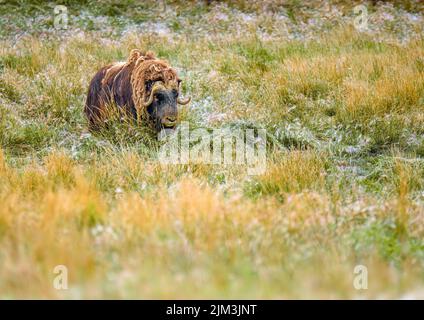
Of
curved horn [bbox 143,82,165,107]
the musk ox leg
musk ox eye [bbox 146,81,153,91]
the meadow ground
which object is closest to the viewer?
the meadow ground

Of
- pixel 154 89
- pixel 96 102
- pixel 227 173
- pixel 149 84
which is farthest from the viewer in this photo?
pixel 96 102

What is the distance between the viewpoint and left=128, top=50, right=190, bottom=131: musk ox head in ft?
25.0

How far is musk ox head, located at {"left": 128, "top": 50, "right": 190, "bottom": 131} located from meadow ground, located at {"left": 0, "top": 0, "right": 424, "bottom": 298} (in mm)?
331

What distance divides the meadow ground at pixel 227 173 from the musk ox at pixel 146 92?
11.8 inches

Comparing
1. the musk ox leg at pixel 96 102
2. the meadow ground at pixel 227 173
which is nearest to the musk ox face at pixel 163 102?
the meadow ground at pixel 227 173

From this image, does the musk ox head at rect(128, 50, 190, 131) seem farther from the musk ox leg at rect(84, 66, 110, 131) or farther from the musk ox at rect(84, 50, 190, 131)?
the musk ox leg at rect(84, 66, 110, 131)

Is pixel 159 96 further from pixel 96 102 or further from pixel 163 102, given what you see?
pixel 96 102

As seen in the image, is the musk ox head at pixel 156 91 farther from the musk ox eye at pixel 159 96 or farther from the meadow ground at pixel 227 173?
the meadow ground at pixel 227 173

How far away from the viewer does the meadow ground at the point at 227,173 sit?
3.72 m

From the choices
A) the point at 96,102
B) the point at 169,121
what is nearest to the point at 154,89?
the point at 169,121

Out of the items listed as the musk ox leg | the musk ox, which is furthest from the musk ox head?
the musk ox leg

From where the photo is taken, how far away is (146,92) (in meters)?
7.70

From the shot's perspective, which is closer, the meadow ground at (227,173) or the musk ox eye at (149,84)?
the meadow ground at (227,173)

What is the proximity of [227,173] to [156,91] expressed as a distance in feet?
5.52
